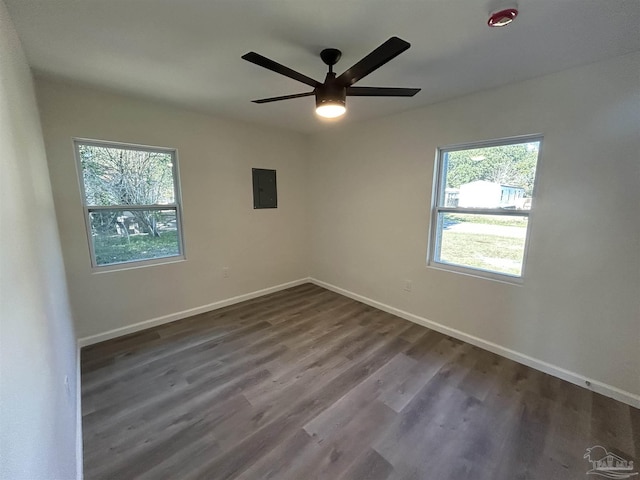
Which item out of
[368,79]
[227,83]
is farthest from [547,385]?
[227,83]

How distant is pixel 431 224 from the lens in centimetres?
292

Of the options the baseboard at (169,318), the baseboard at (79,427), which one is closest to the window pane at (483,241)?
the baseboard at (169,318)

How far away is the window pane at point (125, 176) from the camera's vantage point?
255 centimetres

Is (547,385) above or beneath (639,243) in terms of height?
beneath

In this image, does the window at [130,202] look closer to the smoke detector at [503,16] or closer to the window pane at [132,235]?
the window pane at [132,235]

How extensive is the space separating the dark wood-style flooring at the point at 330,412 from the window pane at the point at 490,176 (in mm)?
1451

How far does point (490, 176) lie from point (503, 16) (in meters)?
1.42

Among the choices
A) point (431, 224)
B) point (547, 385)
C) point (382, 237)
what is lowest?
point (547, 385)

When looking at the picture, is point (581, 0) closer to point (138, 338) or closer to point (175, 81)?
point (175, 81)

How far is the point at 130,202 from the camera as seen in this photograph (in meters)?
2.79

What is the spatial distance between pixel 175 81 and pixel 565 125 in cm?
314

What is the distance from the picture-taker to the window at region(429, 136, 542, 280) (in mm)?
2342

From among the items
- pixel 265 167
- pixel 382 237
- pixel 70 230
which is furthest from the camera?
pixel 265 167

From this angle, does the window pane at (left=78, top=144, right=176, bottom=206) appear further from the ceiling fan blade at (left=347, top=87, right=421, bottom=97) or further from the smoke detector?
the smoke detector
